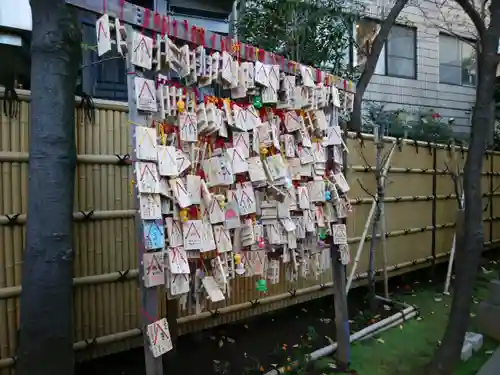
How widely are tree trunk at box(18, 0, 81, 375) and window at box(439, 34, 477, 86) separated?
50.6ft

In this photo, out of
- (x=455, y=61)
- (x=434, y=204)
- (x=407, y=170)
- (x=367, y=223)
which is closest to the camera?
(x=367, y=223)

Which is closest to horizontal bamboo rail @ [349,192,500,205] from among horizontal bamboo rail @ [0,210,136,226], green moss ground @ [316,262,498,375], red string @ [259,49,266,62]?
green moss ground @ [316,262,498,375]

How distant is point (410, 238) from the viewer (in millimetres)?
7777

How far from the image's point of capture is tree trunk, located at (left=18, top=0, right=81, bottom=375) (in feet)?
8.95

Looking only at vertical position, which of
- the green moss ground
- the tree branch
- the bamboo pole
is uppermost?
the tree branch

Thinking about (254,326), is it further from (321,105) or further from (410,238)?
(410,238)

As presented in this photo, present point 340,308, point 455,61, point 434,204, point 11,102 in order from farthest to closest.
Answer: point 455,61 → point 434,204 → point 340,308 → point 11,102

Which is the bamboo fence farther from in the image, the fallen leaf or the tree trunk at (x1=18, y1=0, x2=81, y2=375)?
the fallen leaf

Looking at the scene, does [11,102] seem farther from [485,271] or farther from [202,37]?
[485,271]

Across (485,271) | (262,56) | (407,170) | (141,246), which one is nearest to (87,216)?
(141,246)

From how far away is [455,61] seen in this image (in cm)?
1617

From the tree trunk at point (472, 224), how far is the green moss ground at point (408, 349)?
47 centimetres

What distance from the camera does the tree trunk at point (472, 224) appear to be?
4164mm

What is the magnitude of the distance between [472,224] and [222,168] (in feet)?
8.31
